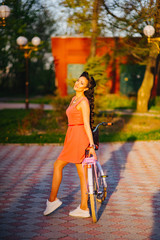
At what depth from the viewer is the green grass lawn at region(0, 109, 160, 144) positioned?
1312 centimetres

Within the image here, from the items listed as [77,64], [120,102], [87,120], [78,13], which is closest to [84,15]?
[78,13]

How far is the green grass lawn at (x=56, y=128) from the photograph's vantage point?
1312cm

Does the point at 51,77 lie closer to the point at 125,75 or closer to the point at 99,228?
the point at 125,75

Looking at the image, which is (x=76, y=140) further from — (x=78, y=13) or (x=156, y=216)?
(x=78, y=13)

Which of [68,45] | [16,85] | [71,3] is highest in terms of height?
[71,3]

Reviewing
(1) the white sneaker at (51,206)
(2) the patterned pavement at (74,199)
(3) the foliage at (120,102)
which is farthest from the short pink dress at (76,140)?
(3) the foliage at (120,102)

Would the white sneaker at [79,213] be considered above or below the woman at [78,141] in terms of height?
below

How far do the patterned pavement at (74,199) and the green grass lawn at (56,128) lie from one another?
2.25 meters

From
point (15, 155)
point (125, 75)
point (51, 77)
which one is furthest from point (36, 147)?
point (51, 77)

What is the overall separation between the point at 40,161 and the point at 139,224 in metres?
4.87

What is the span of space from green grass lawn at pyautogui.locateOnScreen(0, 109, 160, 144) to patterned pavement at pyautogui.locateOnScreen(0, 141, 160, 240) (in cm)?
225

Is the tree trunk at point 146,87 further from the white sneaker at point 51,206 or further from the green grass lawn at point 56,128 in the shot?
the white sneaker at point 51,206

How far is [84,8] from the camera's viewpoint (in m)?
16.8

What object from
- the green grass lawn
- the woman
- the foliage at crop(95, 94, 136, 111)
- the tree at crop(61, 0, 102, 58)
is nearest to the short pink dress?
the woman
